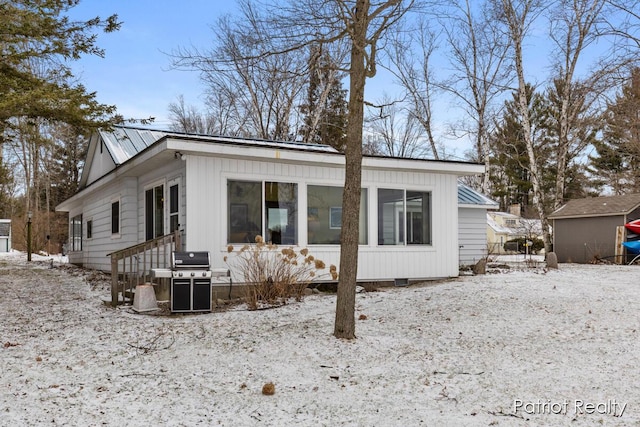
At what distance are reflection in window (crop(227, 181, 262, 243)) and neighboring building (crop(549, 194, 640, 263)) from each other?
41.3ft

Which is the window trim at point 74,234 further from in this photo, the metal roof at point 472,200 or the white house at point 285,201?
the metal roof at point 472,200

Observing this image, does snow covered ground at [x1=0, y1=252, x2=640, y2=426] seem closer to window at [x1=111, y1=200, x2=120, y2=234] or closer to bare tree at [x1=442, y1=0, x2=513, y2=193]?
window at [x1=111, y1=200, x2=120, y2=234]

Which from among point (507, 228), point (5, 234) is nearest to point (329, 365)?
point (5, 234)

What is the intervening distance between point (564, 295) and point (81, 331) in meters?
6.73

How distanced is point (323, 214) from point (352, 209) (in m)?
4.07

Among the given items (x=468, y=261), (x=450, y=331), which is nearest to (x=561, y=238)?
(x=468, y=261)

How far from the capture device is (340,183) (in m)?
9.64

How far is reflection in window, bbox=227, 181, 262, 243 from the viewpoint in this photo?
8609 mm

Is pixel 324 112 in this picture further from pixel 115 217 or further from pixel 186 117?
pixel 115 217

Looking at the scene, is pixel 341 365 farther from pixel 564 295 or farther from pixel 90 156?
pixel 90 156

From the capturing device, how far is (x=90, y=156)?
15.5 m

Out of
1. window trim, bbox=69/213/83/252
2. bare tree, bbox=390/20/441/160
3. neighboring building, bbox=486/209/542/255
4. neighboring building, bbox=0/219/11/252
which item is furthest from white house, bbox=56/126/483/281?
neighboring building, bbox=486/209/542/255

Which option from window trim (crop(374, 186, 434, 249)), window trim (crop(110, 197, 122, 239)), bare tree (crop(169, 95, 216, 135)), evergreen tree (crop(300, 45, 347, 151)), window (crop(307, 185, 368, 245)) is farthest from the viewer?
bare tree (crop(169, 95, 216, 135))

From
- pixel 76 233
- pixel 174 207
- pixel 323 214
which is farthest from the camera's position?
pixel 76 233
